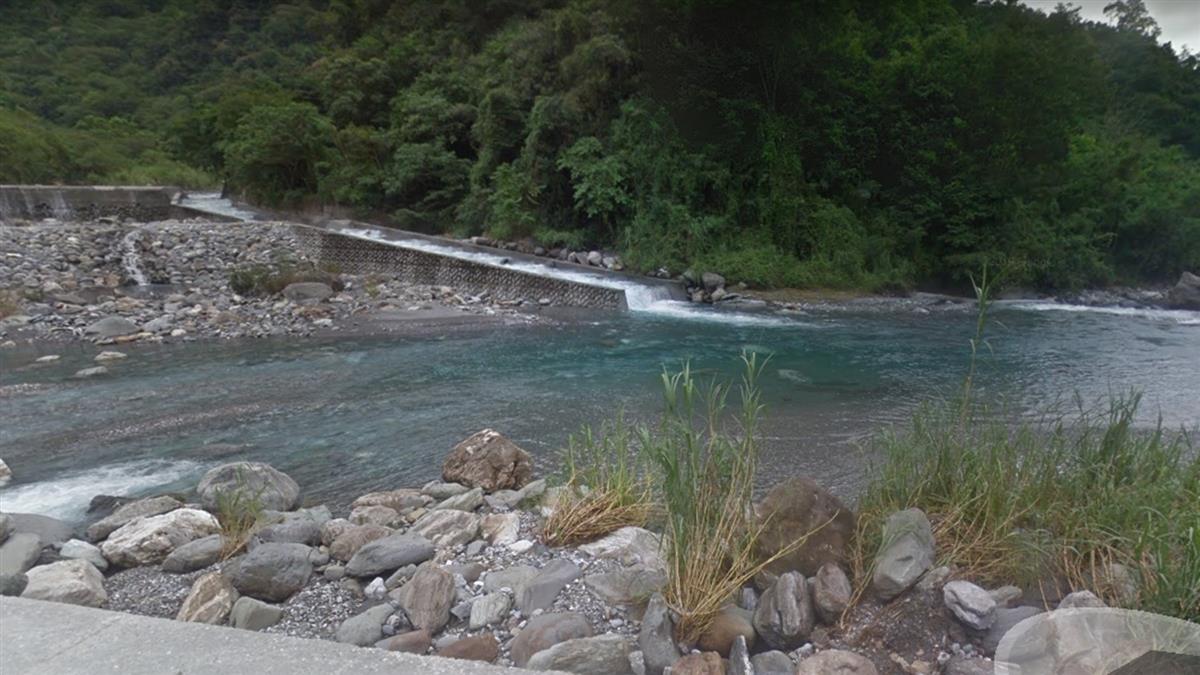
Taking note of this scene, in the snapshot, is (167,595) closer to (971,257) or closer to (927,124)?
(971,257)

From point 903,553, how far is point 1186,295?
61.3ft

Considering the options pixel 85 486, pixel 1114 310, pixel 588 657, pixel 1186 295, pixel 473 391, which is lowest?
pixel 85 486

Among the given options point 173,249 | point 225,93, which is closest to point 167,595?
point 173,249

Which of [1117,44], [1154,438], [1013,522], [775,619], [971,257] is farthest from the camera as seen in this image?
[1117,44]

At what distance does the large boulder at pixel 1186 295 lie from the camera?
1680cm

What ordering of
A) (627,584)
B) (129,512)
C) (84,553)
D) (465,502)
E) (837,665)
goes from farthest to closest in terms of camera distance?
(129,512), (465,502), (84,553), (627,584), (837,665)

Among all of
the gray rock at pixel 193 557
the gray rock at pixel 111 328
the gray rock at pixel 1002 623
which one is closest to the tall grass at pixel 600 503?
the gray rock at pixel 1002 623

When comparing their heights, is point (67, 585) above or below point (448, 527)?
below

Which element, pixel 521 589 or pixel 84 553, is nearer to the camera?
pixel 521 589

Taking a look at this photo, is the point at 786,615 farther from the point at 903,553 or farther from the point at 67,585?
the point at 67,585

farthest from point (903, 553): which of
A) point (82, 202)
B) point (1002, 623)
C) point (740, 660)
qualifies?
point (82, 202)

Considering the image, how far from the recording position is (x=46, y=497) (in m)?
5.55

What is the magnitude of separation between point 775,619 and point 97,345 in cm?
1164

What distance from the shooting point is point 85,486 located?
577 centimetres
